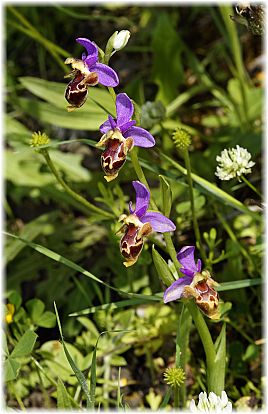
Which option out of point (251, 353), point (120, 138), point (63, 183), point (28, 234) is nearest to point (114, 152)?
point (120, 138)

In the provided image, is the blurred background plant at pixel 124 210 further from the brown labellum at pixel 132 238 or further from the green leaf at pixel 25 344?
the brown labellum at pixel 132 238

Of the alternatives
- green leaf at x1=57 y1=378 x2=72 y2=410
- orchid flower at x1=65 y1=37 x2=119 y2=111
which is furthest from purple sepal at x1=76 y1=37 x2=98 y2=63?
green leaf at x1=57 y1=378 x2=72 y2=410

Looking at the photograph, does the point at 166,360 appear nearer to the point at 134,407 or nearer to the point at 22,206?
the point at 134,407

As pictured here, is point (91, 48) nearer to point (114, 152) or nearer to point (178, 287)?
point (114, 152)

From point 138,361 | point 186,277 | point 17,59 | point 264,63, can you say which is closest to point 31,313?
point 138,361

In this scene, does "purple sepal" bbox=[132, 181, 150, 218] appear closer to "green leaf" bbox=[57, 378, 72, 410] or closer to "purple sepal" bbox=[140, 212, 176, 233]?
"purple sepal" bbox=[140, 212, 176, 233]

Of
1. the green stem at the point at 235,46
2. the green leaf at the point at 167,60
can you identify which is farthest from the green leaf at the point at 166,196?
the green leaf at the point at 167,60
